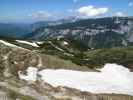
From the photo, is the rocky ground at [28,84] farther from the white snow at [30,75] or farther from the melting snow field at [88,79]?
the melting snow field at [88,79]

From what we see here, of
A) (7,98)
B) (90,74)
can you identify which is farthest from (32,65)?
(7,98)

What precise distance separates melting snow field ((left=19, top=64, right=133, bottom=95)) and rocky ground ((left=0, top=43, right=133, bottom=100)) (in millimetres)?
1633

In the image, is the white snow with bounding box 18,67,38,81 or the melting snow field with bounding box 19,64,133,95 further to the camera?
the melting snow field with bounding box 19,64,133,95

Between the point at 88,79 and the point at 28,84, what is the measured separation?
15.4 meters

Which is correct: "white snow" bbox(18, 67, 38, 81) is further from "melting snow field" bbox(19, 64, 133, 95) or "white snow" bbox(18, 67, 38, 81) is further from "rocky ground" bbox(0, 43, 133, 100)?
"rocky ground" bbox(0, 43, 133, 100)

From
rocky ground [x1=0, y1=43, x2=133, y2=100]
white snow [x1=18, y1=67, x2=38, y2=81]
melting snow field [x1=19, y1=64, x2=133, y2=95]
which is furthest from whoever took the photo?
melting snow field [x1=19, y1=64, x2=133, y2=95]

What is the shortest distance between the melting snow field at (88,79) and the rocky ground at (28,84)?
1633mm

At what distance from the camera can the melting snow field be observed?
51.3 metres

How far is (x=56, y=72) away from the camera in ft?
185

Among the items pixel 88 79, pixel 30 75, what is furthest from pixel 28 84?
pixel 88 79

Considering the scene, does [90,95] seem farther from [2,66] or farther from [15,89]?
[2,66]

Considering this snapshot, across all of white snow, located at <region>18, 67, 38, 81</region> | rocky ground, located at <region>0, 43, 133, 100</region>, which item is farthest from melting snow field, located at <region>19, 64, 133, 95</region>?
rocky ground, located at <region>0, 43, 133, 100</region>

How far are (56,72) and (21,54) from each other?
280 inches

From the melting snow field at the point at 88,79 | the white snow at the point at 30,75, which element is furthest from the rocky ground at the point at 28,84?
Result: the melting snow field at the point at 88,79
